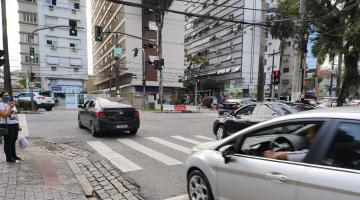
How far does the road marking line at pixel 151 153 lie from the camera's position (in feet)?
25.3

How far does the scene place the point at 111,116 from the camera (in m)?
11.5

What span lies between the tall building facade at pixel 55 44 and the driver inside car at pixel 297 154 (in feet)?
168

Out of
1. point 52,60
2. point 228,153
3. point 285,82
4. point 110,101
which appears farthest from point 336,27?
point 285,82

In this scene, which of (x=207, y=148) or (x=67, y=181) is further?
(x=67, y=181)

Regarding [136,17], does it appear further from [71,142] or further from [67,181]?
[67,181]

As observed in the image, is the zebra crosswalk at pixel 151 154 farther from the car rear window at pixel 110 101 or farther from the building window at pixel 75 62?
the building window at pixel 75 62

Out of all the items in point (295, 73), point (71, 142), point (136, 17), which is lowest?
point (71, 142)

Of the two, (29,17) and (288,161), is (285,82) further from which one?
(288,161)

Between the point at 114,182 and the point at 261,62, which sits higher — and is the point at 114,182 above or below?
below

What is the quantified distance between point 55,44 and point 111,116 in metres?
45.2

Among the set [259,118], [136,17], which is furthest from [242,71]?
[259,118]

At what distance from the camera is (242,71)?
196 feet

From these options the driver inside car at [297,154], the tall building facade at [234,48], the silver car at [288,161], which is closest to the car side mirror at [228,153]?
the silver car at [288,161]

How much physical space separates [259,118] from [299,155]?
6.59 meters
